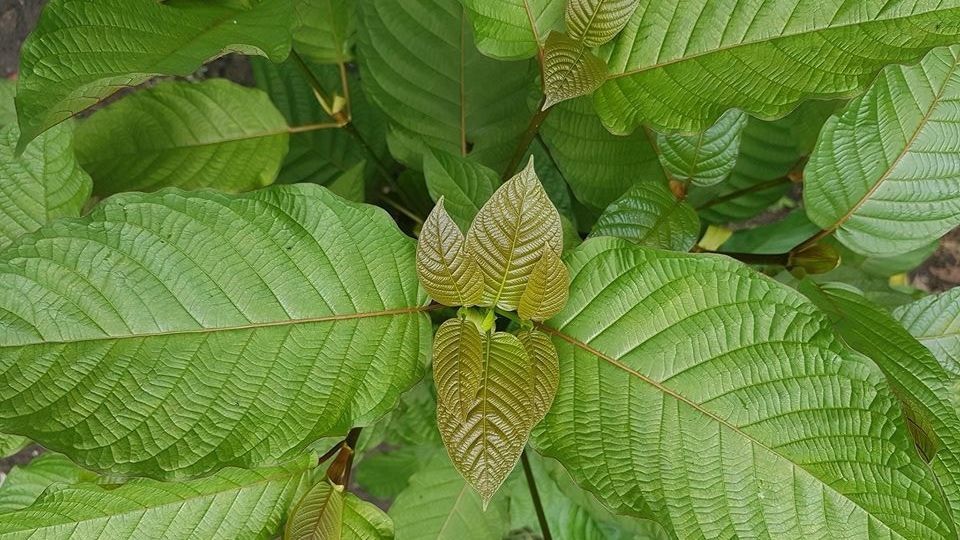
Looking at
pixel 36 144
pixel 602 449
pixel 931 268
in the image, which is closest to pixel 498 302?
pixel 602 449

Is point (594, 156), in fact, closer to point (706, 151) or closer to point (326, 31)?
point (706, 151)

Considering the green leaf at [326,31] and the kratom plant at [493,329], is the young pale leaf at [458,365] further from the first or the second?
the green leaf at [326,31]

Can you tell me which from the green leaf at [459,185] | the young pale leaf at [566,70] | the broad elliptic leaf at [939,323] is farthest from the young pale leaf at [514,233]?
the broad elliptic leaf at [939,323]

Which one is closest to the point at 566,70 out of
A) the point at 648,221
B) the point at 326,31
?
the point at 648,221

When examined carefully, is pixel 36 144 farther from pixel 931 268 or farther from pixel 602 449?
pixel 931 268

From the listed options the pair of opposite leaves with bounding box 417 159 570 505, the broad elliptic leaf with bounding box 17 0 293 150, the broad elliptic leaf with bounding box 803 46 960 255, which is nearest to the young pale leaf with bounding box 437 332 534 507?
the pair of opposite leaves with bounding box 417 159 570 505

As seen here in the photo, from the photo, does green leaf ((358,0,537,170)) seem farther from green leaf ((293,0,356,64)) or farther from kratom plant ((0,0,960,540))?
kratom plant ((0,0,960,540))
